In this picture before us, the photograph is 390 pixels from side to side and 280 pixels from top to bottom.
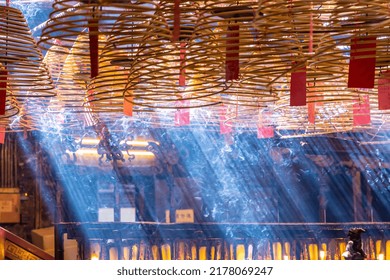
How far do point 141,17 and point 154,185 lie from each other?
456 cm

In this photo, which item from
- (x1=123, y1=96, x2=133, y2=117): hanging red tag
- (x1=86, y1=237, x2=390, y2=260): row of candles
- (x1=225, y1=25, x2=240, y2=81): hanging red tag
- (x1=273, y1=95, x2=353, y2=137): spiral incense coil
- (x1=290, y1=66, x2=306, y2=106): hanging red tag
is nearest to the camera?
(x1=225, y1=25, x2=240, y2=81): hanging red tag

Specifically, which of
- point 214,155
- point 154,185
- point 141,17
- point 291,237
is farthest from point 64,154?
point 141,17

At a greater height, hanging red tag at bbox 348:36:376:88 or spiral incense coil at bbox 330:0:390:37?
spiral incense coil at bbox 330:0:390:37

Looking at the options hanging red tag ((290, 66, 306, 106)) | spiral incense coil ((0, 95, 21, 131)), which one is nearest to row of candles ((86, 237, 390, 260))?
spiral incense coil ((0, 95, 21, 131))

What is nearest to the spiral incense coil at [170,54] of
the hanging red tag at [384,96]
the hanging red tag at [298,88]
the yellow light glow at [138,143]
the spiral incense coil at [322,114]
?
the hanging red tag at [298,88]

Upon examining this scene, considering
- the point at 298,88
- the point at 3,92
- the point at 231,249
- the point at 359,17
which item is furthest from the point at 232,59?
the point at 231,249

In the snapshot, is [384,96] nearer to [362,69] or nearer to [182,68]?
[362,69]

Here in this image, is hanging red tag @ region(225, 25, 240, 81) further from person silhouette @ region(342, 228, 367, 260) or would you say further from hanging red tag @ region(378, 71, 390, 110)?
person silhouette @ region(342, 228, 367, 260)

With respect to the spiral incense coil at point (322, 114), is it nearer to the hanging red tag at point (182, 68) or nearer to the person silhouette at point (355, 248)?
the person silhouette at point (355, 248)

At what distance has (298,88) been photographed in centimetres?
232

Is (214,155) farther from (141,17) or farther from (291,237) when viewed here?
(141,17)

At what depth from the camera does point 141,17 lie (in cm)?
217

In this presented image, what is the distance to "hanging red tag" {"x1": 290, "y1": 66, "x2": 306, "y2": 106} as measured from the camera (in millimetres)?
2305

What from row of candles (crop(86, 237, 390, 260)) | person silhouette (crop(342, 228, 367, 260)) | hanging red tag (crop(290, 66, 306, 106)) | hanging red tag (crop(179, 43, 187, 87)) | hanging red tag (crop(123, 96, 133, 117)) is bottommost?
row of candles (crop(86, 237, 390, 260))
